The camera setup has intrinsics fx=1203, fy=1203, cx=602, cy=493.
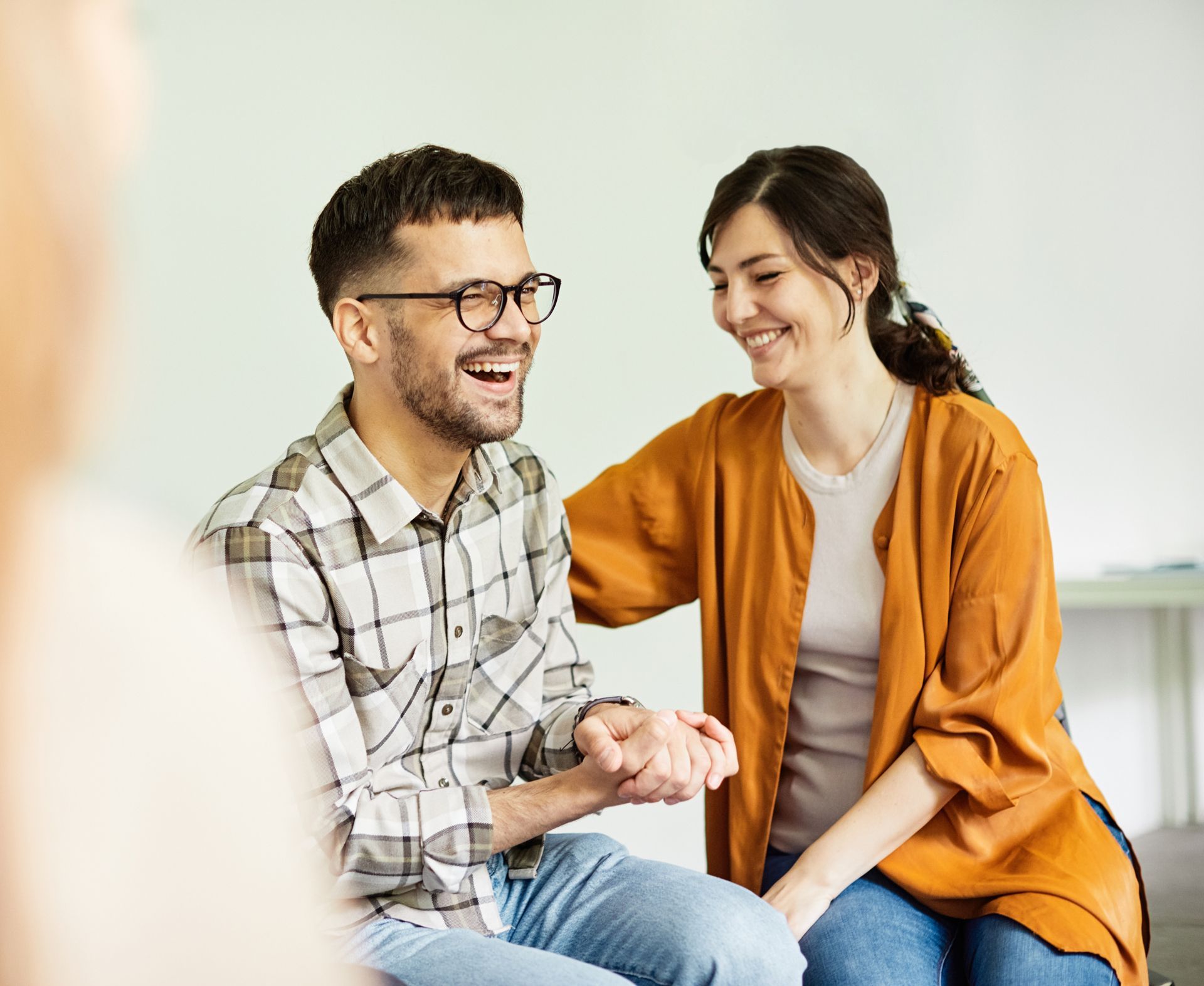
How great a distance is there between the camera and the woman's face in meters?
1.52

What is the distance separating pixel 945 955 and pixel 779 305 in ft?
2.63

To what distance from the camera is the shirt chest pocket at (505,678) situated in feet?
4.49

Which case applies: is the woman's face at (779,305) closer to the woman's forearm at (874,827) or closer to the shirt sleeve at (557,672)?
the shirt sleeve at (557,672)

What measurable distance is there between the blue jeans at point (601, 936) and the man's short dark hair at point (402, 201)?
2.25 ft

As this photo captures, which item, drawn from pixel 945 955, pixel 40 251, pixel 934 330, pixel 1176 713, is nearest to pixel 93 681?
pixel 40 251

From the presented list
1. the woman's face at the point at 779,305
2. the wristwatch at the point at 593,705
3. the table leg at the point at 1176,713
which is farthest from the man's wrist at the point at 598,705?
the table leg at the point at 1176,713

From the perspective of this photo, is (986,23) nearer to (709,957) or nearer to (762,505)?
(762,505)

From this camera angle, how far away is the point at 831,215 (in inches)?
59.9

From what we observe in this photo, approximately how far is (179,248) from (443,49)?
78 centimetres

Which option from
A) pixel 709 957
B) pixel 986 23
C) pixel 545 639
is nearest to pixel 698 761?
pixel 709 957

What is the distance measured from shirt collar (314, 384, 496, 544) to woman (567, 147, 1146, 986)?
0.39 metres

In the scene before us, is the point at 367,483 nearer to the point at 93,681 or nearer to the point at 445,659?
the point at 445,659

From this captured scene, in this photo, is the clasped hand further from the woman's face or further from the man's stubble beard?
the woman's face

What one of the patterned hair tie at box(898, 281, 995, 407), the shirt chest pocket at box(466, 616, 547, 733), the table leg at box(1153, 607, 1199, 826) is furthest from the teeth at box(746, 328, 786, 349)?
the table leg at box(1153, 607, 1199, 826)
